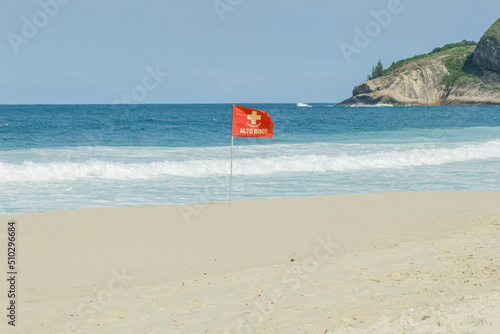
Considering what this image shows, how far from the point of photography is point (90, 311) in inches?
230

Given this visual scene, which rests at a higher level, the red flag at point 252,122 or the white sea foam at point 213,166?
the red flag at point 252,122

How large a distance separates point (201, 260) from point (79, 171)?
43.4ft

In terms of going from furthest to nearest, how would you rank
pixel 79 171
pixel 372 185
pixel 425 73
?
pixel 425 73
pixel 79 171
pixel 372 185

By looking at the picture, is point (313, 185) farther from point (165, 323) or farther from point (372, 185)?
point (165, 323)

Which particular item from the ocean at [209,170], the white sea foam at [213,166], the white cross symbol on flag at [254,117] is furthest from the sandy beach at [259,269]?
the white sea foam at [213,166]

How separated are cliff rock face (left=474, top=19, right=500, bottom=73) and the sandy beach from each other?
133 metres

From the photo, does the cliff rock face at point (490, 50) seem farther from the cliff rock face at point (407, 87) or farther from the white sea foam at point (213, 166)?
the white sea foam at point (213, 166)

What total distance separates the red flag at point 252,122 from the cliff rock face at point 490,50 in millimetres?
133894

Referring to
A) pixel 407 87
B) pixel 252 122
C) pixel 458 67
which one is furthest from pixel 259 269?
pixel 458 67

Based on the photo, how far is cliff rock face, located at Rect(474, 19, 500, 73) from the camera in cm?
12925

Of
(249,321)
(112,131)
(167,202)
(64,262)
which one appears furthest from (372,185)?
(112,131)

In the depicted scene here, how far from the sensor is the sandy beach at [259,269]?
5.14m

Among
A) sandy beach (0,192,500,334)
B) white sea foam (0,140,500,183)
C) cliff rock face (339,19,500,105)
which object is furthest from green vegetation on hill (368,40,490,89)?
sandy beach (0,192,500,334)

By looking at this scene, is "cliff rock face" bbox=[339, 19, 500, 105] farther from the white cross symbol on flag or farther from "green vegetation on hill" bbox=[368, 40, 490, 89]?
the white cross symbol on flag
